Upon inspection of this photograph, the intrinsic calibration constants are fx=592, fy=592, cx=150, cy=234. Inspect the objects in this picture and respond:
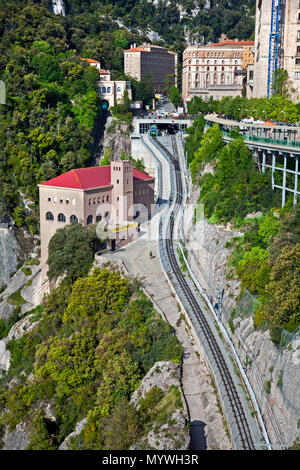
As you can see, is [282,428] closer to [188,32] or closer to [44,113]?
[44,113]

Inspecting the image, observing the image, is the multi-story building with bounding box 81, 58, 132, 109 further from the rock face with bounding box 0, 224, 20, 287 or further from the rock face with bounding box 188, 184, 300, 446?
the rock face with bounding box 188, 184, 300, 446

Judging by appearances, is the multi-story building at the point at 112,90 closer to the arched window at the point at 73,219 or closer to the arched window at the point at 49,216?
the arched window at the point at 49,216

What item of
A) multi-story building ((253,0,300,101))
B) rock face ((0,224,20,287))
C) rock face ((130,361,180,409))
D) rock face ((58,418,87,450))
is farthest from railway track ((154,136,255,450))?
multi-story building ((253,0,300,101))

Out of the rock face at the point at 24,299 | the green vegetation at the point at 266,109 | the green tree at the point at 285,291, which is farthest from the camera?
the green vegetation at the point at 266,109

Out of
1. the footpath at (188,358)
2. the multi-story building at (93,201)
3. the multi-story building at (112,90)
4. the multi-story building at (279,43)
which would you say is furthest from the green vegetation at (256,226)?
the multi-story building at (112,90)

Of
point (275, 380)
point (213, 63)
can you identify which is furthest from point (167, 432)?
point (213, 63)

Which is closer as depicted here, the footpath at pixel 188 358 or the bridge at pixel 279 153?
the footpath at pixel 188 358
